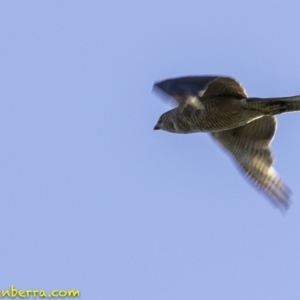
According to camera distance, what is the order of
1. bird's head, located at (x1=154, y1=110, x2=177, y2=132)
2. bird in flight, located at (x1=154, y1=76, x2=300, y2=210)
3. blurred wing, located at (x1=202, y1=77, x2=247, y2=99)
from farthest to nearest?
bird's head, located at (x1=154, y1=110, x2=177, y2=132)
blurred wing, located at (x1=202, y1=77, x2=247, y2=99)
bird in flight, located at (x1=154, y1=76, x2=300, y2=210)

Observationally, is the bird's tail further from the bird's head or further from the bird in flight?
the bird's head

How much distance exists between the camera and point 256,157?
65.1ft

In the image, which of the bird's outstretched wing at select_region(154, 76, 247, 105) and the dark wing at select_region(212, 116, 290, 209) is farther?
the dark wing at select_region(212, 116, 290, 209)

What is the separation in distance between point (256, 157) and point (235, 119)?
5.87ft

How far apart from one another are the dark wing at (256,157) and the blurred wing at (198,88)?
139 centimetres

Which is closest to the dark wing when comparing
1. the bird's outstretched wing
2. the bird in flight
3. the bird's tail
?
the bird in flight

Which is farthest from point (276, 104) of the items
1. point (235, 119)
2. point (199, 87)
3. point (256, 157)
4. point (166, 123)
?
point (166, 123)

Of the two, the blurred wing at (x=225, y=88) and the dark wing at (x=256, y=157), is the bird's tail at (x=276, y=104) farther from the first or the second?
the dark wing at (x=256, y=157)

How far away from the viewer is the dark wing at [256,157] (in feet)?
64.5

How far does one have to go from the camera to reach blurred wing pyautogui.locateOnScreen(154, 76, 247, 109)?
1751cm

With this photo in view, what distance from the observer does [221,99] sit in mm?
18219

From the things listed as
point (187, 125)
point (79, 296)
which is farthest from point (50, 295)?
point (187, 125)

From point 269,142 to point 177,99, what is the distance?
205 cm

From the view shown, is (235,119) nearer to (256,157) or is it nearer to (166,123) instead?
(256,157)
